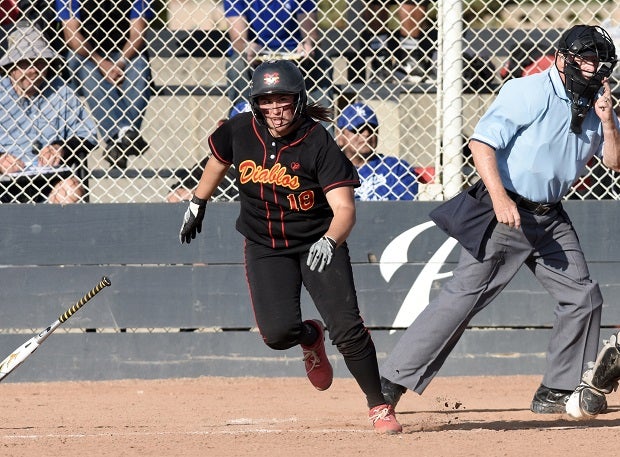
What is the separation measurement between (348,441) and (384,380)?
2.37ft

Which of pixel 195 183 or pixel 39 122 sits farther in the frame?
pixel 195 183

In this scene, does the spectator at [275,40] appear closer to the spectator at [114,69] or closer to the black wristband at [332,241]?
the spectator at [114,69]

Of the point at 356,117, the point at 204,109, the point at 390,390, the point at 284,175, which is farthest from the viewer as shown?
the point at 204,109

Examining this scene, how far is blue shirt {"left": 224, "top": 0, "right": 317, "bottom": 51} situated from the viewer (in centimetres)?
738

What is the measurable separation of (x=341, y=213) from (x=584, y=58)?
145 centimetres

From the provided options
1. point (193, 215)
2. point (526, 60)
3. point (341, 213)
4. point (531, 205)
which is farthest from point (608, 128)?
point (526, 60)

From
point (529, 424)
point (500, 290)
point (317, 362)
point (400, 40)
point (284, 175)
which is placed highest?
point (400, 40)

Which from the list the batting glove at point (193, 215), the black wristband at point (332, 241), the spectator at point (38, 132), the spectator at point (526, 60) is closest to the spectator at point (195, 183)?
the spectator at point (38, 132)

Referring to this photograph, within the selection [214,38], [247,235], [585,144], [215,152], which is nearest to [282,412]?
[247,235]

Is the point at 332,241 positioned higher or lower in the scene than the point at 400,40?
lower

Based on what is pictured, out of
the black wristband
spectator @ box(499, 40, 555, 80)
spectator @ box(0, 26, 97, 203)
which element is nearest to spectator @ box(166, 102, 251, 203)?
spectator @ box(0, 26, 97, 203)

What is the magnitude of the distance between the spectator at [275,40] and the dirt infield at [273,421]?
2107 millimetres

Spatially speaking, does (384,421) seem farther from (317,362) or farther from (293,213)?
(293,213)

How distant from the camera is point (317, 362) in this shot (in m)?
5.70
